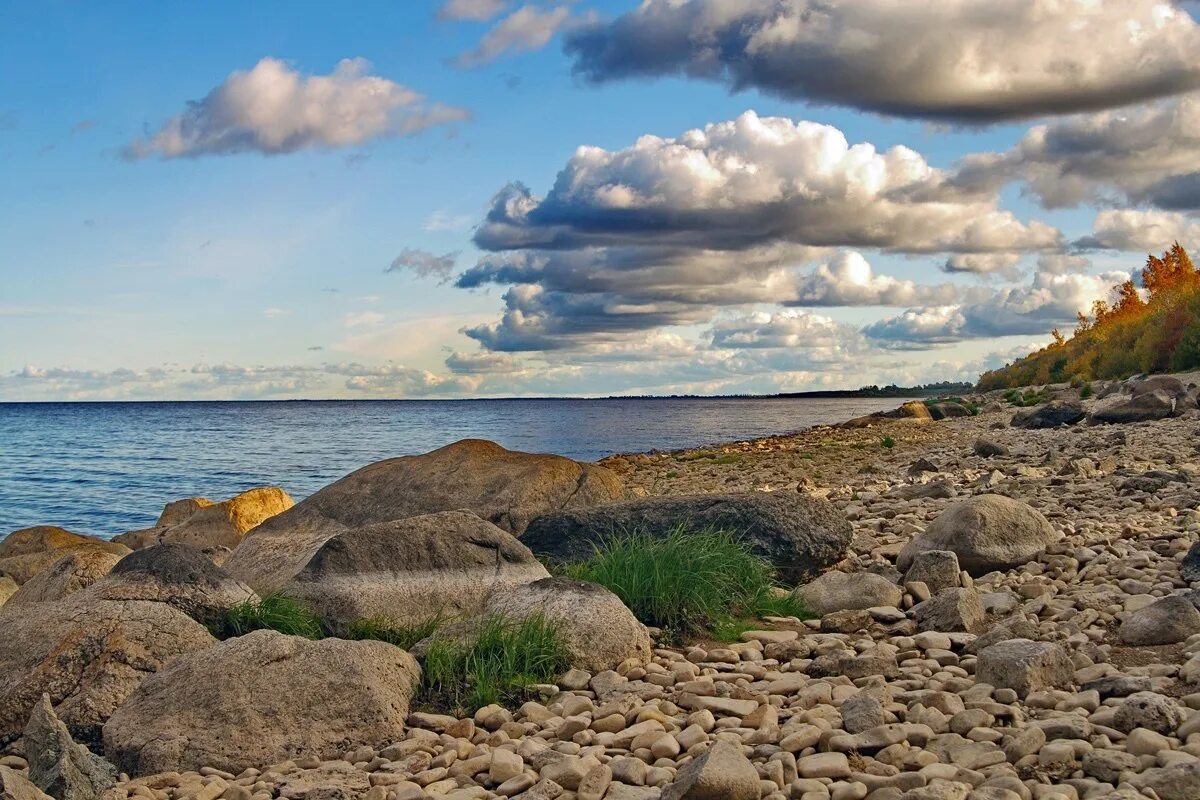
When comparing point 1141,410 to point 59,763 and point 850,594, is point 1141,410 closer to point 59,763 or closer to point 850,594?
point 850,594

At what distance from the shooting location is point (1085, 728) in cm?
426

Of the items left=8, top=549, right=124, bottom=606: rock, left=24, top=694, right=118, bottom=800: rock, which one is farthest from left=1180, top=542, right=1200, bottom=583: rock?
left=8, top=549, right=124, bottom=606: rock

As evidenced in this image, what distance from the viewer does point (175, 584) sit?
6410 millimetres

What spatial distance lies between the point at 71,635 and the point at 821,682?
4.07 metres

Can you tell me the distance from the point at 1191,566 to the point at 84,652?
715 cm

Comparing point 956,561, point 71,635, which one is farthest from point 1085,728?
point 71,635

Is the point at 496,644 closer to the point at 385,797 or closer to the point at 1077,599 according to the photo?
the point at 385,797

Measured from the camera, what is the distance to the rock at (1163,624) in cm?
567

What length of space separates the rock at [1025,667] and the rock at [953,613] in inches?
44.2

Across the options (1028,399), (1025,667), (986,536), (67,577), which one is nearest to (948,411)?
(1028,399)

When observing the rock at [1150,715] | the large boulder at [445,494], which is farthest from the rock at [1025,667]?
the large boulder at [445,494]

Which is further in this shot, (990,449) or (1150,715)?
(990,449)

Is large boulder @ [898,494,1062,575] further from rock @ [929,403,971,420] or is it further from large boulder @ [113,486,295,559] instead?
rock @ [929,403,971,420]

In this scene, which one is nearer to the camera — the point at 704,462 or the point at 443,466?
the point at 443,466
